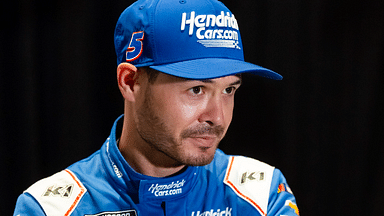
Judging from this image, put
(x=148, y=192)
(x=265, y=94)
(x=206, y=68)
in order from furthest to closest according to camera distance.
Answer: (x=265, y=94) < (x=148, y=192) < (x=206, y=68)

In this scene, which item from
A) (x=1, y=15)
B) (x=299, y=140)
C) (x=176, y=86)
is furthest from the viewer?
(x=299, y=140)

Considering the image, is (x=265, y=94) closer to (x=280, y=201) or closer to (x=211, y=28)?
(x=280, y=201)

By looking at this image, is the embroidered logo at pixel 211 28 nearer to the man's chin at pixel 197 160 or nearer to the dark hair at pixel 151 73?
the dark hair at pixel 151 73

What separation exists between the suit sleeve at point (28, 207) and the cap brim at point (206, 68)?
539mm

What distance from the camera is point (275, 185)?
134cm

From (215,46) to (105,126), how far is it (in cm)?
86

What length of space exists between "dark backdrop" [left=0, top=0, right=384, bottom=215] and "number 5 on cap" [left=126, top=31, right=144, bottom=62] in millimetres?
630

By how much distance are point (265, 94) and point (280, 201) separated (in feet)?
2.28

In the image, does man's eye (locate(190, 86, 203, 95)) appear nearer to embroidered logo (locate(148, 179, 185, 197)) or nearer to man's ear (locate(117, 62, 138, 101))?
man's ear (locate(117, 62, 138, 101))

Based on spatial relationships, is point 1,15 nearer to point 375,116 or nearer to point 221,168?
point 221,168

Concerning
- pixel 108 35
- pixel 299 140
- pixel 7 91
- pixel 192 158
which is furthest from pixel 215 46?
pixel 7 91

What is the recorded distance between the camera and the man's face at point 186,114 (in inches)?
44.7

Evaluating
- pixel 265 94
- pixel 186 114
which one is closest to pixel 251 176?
A: pixel 186 114

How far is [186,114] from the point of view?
1139 mm
